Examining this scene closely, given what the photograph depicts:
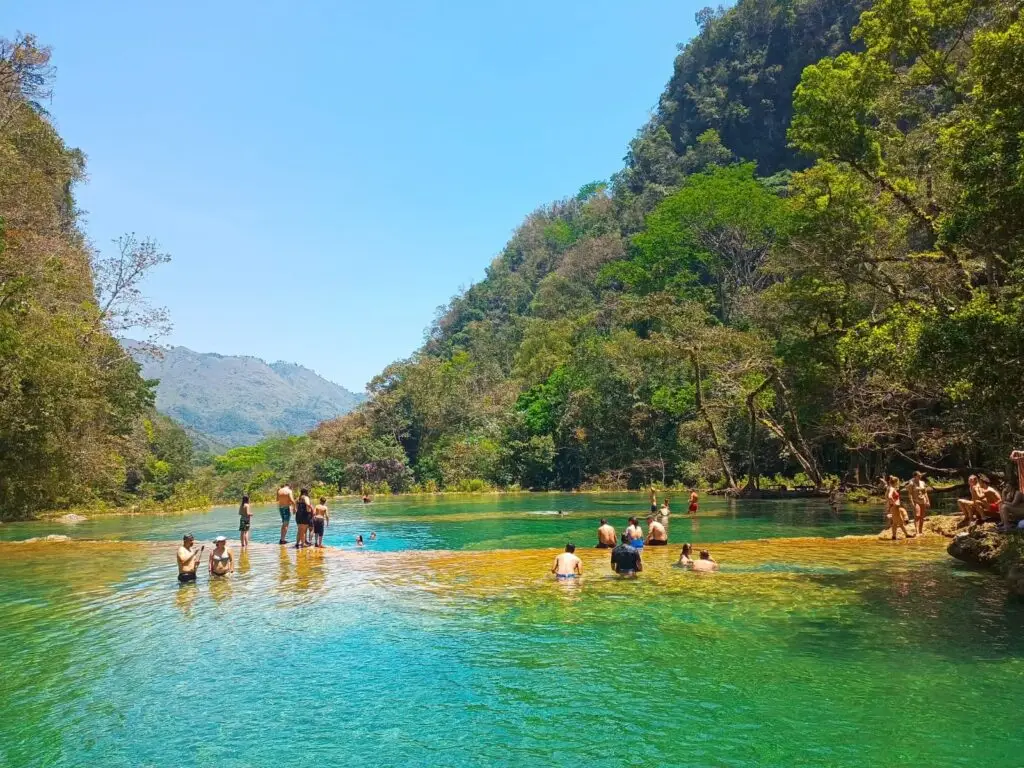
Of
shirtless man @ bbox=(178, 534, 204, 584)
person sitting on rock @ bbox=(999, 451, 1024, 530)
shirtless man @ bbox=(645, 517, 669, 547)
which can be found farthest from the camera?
shirtless man @ bbox=(645, 517, 669, 547)

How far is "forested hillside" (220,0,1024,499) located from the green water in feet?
16.2

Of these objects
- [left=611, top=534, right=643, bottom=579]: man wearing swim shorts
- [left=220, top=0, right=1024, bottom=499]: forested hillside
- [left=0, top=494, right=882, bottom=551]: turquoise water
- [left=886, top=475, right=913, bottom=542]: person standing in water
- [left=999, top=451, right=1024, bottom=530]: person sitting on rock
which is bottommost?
[left=0, top=494, right=882, bottom=551]: turquoise water

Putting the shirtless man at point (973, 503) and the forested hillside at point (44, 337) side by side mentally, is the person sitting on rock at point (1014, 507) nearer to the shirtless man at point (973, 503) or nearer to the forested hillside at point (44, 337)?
the shirtless man at point (973, 503)

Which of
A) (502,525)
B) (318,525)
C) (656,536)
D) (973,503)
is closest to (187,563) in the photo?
(318,525)

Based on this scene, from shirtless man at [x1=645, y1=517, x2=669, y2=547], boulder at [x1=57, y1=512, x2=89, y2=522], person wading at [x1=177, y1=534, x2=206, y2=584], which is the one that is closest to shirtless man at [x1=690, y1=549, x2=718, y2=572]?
shirtless man at [x1=645, y1=517, x2=669, y2=547]

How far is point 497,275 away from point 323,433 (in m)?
69.9

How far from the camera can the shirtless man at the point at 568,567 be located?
16.5m

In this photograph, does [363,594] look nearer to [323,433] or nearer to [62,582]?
[62,582]

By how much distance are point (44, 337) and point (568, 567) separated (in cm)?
2814

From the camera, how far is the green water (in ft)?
24.7

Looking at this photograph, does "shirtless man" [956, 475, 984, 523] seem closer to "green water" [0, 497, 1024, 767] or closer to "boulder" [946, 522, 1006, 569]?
"boulder" [946, 522, 1006, 569]

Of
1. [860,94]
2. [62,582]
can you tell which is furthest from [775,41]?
[62,582]

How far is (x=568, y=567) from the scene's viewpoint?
54.3ft

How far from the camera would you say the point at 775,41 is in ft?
305
